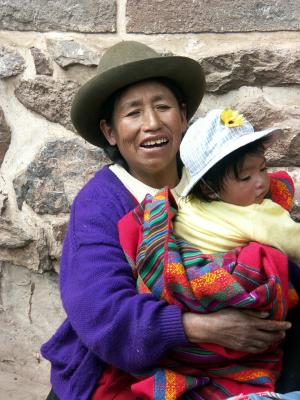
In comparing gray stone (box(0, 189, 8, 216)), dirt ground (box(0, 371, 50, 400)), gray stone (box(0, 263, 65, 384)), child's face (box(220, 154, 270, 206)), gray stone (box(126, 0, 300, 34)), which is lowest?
dirt ground (box(0, 371, 50, 400))

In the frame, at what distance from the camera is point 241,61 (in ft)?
7.61

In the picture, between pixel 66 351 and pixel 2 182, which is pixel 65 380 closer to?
pixel 66 351

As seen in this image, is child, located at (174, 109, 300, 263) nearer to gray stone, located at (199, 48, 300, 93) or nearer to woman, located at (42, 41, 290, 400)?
woman, located at (42, 41, 290, 400)

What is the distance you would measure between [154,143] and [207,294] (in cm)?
57

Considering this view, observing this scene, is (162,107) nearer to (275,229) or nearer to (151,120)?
(151,120)

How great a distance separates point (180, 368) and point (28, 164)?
45.0 inches

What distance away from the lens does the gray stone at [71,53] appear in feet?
8.09

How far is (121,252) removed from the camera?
1898 mm

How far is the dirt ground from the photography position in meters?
2.73

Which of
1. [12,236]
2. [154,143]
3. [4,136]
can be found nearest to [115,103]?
[154,143]

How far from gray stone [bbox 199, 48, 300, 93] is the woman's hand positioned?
3.00ft

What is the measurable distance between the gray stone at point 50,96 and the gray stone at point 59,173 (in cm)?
9

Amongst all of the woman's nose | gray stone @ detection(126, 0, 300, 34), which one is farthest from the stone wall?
the woman's nose

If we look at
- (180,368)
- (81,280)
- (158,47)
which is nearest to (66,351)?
(81,280)
